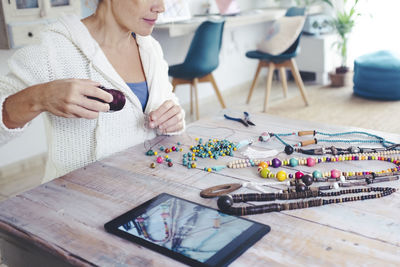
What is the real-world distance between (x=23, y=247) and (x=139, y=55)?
85 cm

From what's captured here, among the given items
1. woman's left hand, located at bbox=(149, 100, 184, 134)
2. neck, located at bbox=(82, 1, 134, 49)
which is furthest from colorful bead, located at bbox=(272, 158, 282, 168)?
neck, located at bbox=(82, 1, 134, 49)

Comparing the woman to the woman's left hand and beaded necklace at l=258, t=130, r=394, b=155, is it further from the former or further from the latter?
beaded necklace at l=258, t=130, r=394, b=155

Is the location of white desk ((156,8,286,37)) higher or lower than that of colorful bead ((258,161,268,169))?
higher

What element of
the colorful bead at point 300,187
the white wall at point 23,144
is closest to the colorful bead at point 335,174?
the colorful bead at point 300,187

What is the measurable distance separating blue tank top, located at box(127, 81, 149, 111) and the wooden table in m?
0.31

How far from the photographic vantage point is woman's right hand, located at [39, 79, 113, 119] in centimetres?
100

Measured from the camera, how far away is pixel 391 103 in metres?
4.39

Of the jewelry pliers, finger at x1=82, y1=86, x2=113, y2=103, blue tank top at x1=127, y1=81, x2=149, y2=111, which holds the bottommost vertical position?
the jewelry pliers

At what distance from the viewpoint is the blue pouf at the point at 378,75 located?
431 cm

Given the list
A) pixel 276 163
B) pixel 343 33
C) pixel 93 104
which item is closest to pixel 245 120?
pixel 276 163

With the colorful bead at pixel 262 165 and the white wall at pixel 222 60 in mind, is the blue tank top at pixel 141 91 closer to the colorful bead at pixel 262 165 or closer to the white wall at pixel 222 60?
the colorful bead at pixel 262 165

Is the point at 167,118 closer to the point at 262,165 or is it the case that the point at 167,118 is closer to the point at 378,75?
the point at 262,165

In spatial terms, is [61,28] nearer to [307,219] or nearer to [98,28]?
[98,28]

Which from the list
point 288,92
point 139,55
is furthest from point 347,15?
point 139,55
